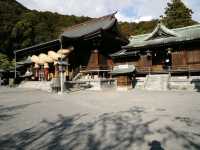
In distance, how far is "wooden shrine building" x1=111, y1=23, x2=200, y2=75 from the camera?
21938 mm

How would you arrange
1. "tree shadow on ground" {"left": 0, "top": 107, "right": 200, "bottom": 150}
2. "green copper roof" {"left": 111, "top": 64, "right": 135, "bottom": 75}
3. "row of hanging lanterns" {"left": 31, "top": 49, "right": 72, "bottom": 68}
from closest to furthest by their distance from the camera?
"tree shadow on ground" {"left": 0, "top": 107, "right": 200, "bottom": 150}
"green copper roof" {"left": 111, "top": 64, "right": 135, "bottom": 75}
"row of hanging lanterns" {"left": 31, "top": 49, "right": 72, "bottom": 68}

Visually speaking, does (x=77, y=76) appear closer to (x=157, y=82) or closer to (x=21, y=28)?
(x=157, y=82)

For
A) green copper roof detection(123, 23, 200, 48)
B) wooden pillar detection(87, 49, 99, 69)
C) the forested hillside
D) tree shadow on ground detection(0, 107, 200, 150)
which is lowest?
tree shadow on ground detection(0, 107, 200, 150)

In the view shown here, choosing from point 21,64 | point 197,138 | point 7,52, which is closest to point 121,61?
point 21,64

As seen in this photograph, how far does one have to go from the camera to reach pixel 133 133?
692 cm

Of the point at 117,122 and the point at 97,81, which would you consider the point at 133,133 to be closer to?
the point at 117,122

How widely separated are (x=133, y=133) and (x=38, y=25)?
168 feet

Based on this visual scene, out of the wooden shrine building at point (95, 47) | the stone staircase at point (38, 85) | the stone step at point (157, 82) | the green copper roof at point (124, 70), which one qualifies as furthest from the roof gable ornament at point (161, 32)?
the stone staircase at point (38, 85)

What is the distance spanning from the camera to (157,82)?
69.9 ft

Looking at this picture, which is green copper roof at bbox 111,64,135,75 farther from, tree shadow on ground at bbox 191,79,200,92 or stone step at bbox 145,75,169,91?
tree shadow on ground at bbox 191,79,200,92

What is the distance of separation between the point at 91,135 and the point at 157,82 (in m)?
15.5

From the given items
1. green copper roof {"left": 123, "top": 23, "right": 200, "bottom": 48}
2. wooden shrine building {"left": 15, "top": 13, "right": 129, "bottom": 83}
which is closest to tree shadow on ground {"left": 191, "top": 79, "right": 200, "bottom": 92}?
green copper roof {"left": 123, "top": 23, "right": 200, "bottom": 48}

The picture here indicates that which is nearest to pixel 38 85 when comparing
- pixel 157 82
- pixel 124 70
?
pixel 124 70

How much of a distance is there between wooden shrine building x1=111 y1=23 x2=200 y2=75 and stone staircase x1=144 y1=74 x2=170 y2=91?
2.94 ft
